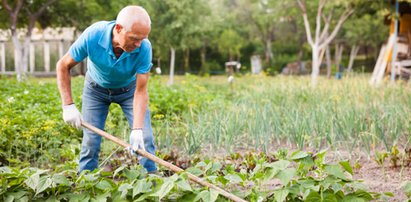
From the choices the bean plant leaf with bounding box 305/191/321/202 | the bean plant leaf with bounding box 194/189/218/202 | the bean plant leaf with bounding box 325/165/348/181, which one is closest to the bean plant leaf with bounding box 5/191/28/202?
the bean plant leaf with bounding box 194/189/218/202

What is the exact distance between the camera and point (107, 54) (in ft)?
10.6

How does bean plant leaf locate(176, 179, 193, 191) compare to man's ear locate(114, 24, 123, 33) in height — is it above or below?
below

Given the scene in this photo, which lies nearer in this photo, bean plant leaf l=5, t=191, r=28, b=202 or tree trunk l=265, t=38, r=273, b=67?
bean plant leaf l=5, t=191, r=28, b=202

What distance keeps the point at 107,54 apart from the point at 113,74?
0.17 meters

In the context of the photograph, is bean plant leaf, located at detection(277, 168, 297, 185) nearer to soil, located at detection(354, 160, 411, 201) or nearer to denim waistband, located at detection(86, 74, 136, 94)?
soil, located at detection(354, 160, 411, 201)

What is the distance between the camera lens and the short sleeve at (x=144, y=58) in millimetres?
3227

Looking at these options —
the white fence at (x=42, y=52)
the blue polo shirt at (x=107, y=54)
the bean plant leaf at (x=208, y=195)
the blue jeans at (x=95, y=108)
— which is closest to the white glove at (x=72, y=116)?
the blue jeans at (x=95, y=108)

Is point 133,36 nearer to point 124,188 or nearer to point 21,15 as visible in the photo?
point 124,188

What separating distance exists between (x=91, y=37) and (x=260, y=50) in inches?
1002

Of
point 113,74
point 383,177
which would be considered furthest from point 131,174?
point 383,177

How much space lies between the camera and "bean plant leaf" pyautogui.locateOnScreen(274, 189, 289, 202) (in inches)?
106

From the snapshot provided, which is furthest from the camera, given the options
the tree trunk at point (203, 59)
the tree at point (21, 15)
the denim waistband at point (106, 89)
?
the tree trunk at point (203, 59)

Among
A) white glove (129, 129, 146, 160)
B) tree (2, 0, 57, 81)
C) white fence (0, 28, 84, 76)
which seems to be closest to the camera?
white glove (129, 129, 146, 160)

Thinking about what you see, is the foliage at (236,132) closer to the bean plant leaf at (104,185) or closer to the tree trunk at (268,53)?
the bean plant leaf at (104,185)
